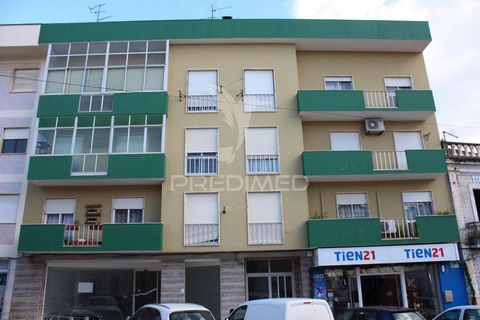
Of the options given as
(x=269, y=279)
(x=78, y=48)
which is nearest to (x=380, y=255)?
(x=269, y=279)

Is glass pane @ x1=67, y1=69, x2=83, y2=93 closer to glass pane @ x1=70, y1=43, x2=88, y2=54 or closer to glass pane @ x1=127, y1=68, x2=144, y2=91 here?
glass pane @ x1=70, y1=43, x2=88, y2=54

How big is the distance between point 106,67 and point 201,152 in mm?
5577

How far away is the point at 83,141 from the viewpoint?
17.6 m

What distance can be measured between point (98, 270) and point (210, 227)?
4907 mm

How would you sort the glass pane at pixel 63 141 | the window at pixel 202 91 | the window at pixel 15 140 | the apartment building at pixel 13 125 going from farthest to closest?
the window at pixel 202 91, the window at pixel 15 140, the glass pane at pixel 63 141, the apartment building at pixel 13 125

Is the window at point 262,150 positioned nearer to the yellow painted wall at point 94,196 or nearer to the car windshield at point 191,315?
the yellow painted wall at point 94,196

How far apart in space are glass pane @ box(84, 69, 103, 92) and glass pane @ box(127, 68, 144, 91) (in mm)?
1218

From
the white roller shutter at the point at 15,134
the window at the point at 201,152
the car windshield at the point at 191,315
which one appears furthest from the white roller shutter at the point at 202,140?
the car windshield at the point at 191,315

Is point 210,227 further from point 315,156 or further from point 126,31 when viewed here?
point 126,31

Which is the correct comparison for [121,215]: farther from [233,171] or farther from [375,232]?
[375,232]

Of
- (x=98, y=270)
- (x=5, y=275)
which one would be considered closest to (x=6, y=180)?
(x=5, y=275)

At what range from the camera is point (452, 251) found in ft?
52.6

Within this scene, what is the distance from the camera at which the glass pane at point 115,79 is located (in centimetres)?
1814

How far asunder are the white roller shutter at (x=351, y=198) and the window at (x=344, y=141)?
2045 millimetres
